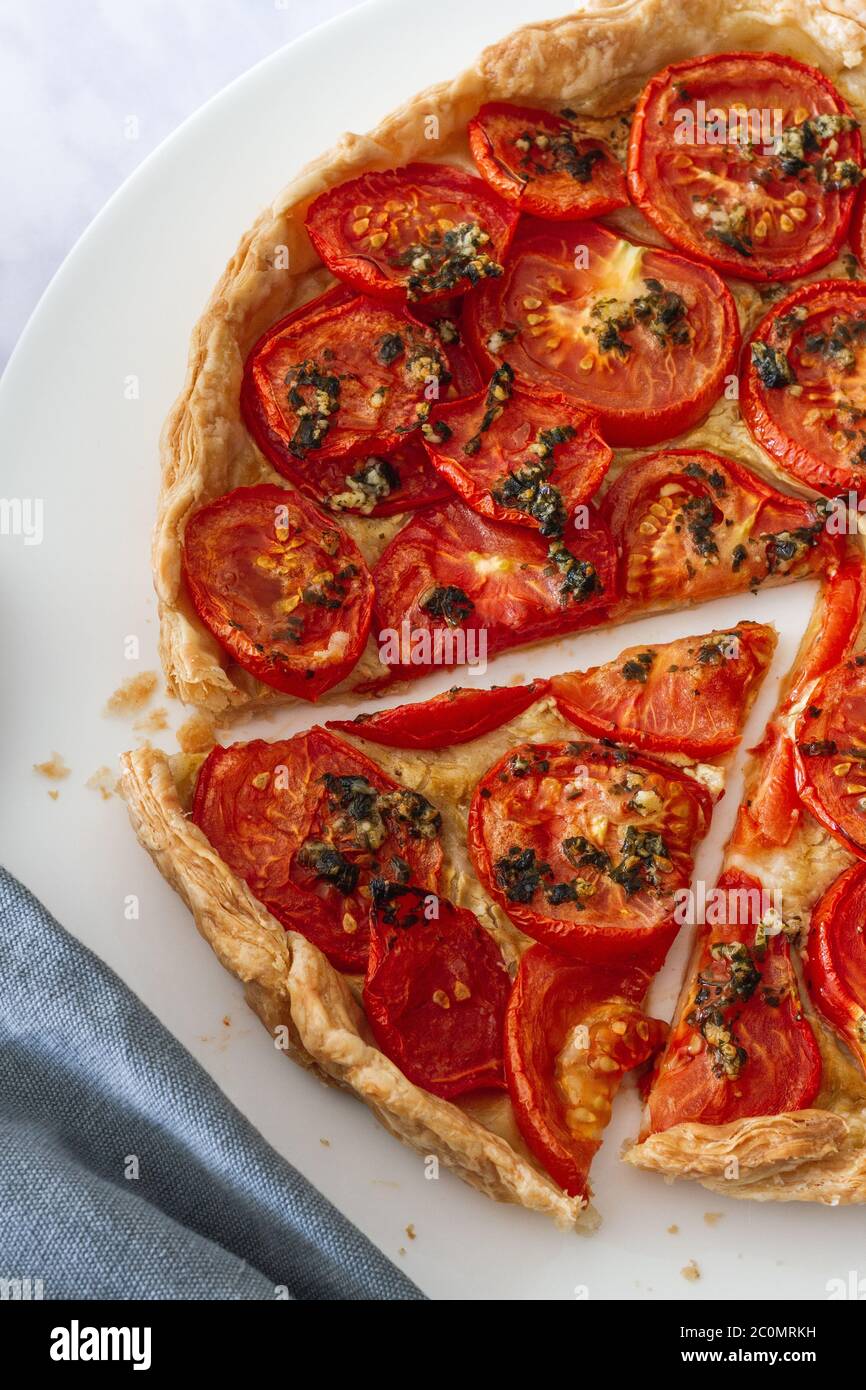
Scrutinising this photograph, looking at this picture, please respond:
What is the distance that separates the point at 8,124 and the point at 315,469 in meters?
2.90

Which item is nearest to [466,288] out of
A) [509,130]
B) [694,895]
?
[509,130]

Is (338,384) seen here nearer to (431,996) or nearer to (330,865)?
(330,865)

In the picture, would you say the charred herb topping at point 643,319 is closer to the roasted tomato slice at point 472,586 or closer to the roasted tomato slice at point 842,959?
the roasted tomato slice at point 472,586

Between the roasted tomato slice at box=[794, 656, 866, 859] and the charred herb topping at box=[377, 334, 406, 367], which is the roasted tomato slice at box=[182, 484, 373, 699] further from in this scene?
the roasted tomato slice at box=[794, 656, 866, 859]

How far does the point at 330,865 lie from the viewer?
502cm

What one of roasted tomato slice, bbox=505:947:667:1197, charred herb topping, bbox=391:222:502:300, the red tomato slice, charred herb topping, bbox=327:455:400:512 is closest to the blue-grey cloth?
the red tomato slice

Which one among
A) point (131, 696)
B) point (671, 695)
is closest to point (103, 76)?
point (131, 696)

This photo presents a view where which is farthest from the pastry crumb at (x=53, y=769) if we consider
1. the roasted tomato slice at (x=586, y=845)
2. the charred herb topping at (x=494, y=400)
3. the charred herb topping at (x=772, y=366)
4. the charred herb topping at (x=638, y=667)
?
the charred herb topping at (x=772, y=366)

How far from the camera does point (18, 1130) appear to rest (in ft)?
15.5

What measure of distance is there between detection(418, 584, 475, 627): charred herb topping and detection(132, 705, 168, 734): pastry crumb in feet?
3.27

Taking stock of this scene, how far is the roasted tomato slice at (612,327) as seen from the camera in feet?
18.8

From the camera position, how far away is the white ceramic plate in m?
5.04

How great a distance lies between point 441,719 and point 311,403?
120 centimetres

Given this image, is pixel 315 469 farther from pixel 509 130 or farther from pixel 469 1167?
pixel 469 1167
